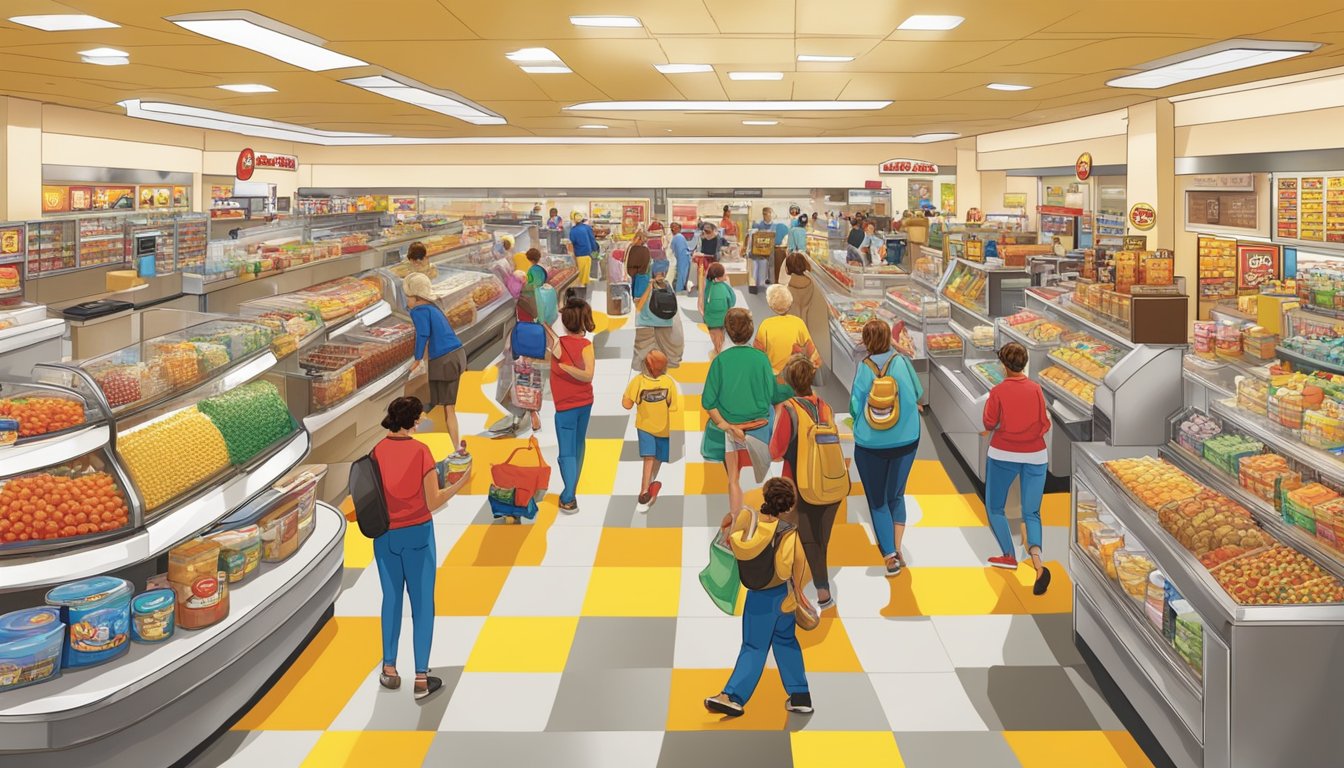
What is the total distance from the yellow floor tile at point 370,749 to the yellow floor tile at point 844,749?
4.91 ft

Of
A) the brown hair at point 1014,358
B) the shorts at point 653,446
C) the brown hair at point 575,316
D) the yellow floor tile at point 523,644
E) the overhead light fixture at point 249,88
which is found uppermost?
the overhead light fixture at point 249,88

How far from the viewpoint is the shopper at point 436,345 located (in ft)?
25.6

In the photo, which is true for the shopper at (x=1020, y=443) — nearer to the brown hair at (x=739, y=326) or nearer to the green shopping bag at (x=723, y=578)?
the brown hair at (x=739, y=326)

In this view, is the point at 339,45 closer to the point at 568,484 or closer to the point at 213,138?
the point at 568,484

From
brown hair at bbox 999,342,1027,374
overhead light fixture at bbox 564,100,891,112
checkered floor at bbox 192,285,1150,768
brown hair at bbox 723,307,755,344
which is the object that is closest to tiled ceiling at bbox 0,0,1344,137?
overhead light fixture at bbox 564,100,891,112

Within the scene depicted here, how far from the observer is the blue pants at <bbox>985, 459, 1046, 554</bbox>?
5.63m

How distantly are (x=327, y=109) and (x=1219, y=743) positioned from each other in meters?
13.4

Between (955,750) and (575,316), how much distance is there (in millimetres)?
3798

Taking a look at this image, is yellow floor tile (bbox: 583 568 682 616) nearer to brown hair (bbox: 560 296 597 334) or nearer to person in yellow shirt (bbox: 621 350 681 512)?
person in yellow shirt (bbox: 621 350 681 512)

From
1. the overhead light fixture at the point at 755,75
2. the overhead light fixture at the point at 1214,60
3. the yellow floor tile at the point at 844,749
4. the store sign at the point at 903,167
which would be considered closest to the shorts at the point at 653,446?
the yellow floor tile at the point at 844,749

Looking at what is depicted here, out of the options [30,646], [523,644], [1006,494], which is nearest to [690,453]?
[1006,494]

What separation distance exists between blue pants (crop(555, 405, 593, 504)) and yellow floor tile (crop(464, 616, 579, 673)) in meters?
1.73

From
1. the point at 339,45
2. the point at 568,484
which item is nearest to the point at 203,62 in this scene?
the point at 339,45

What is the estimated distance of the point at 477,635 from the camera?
5.16 m
